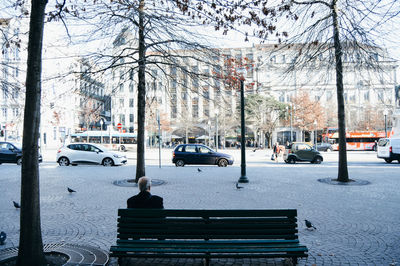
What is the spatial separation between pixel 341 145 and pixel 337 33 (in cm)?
430

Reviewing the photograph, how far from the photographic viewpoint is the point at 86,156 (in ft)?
62.7

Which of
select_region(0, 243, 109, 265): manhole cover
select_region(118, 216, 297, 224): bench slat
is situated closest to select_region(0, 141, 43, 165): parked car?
select_region(0, 243, 109, 265): manhole cover

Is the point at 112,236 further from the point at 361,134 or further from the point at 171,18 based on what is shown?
the point at 361,134

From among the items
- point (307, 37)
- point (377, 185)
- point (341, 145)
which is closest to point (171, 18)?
point (307, 37)

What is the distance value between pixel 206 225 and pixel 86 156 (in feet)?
55.1

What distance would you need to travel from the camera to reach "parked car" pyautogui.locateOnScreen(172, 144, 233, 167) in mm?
19031

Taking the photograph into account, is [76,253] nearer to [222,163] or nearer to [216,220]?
[216,220]

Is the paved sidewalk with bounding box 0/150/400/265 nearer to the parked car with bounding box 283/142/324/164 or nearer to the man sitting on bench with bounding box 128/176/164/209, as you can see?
the man sitting on bench with bounding box 128/176/164/209

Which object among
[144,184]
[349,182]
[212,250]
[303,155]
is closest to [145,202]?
[144,184]

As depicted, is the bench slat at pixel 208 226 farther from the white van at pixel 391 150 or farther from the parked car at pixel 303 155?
the white van at pixel 391 150

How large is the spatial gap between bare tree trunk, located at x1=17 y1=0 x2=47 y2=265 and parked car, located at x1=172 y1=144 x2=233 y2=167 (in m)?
15.1

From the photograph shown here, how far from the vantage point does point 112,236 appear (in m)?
5.53

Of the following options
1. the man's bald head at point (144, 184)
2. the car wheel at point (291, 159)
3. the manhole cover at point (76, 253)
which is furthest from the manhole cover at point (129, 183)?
the car wheel at point (291, 159)

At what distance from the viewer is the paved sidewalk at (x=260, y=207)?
4.84 metres
